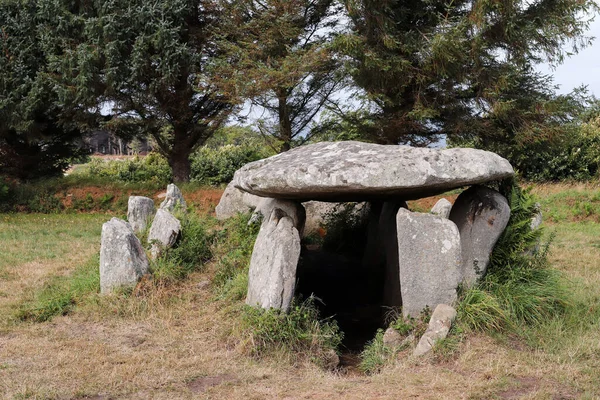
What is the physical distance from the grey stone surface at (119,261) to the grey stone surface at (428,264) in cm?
339

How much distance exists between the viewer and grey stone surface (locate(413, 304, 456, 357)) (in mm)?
6328

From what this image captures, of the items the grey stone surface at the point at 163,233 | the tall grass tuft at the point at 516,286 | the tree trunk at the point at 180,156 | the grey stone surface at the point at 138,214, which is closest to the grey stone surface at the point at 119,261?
the grey stone surface at the point at 163,233

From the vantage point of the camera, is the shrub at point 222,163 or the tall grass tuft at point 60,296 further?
the shrub at point 222,163

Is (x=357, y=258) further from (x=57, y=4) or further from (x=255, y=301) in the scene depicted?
(x=57, y=4)

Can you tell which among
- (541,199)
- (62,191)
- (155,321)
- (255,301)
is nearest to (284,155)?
(255,301)

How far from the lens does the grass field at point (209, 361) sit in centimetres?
548

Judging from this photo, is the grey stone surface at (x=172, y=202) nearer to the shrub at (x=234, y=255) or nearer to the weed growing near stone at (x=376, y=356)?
Answer: the shrub at (x=234, y=255)

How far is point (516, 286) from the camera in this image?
23.6 feet

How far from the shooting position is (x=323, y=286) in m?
9.64

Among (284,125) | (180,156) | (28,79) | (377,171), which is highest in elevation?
(28,79)

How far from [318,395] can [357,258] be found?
5402 mm

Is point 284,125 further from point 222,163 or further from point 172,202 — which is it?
point 172,202

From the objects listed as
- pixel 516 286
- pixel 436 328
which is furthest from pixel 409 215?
pixel 516 286

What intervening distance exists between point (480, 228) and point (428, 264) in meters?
1.03
